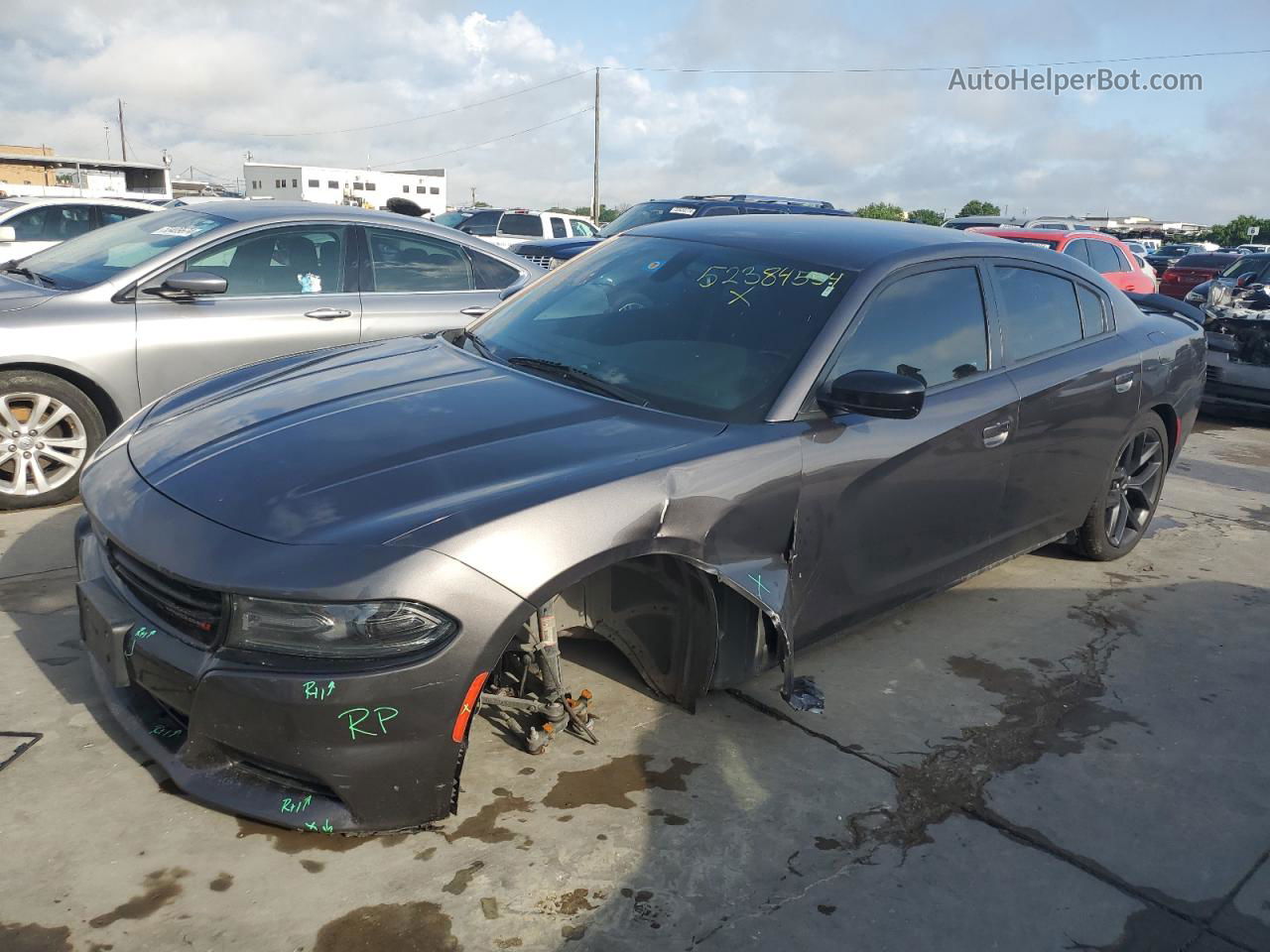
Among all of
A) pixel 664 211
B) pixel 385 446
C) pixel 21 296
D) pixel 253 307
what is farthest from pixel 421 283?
pixel 664 211

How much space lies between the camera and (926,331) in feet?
12.3

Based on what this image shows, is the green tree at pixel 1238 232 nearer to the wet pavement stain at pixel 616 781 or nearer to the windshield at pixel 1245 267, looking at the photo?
the windshield at pixel 1245 267

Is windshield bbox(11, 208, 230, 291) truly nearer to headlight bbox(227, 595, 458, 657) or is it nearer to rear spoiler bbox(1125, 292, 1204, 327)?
headlight bbox(227, 595, 458, 657)

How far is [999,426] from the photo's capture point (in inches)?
154

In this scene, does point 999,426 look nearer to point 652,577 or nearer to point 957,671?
point 957,671

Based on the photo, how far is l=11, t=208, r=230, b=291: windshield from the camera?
5430 mm

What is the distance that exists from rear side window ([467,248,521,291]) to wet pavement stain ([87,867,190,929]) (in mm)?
4380

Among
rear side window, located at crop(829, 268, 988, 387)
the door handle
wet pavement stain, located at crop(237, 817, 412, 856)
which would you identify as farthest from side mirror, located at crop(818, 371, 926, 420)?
wet pavement stain, located at crop(237, 817, 412, 856)

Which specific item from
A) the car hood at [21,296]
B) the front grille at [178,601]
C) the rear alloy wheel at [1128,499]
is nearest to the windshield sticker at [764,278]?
the front grille at [178,601]

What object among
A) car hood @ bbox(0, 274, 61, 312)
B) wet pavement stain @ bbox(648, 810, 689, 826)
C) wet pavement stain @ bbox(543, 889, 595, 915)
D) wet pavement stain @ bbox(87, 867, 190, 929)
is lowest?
wet pavement stain @ bbox(543, 889, 595, 915)

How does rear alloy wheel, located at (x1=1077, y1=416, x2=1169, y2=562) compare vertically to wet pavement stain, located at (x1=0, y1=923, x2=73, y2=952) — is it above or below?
above

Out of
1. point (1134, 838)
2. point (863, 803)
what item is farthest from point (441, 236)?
point (1134, 838)

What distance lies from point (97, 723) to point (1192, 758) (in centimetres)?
338

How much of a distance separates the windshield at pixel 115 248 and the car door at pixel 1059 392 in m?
4.00
